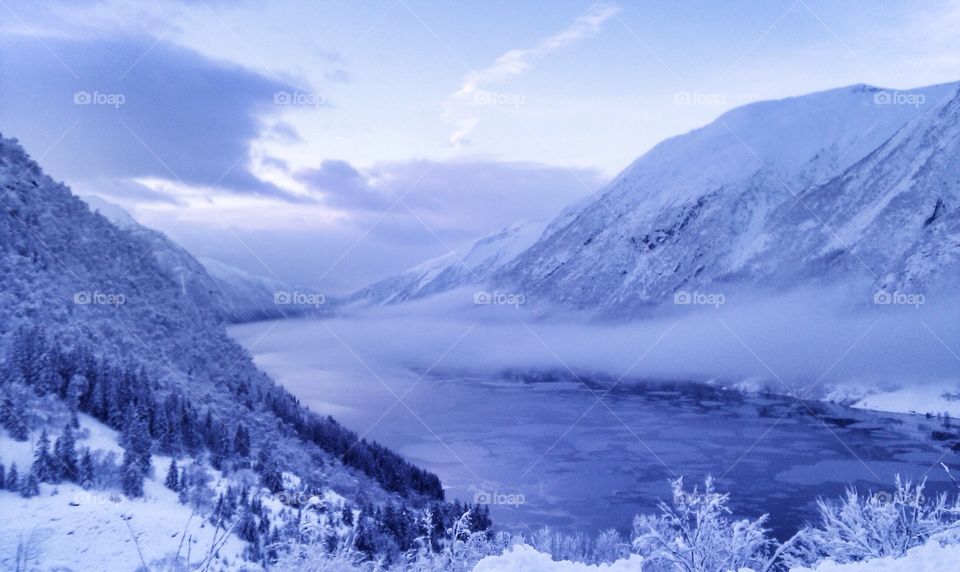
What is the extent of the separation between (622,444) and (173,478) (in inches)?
2708

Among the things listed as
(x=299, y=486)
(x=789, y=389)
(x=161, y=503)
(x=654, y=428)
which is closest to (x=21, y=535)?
(x=161, y=503)

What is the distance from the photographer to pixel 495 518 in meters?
54.8

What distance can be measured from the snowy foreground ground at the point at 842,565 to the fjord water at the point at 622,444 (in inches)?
1085

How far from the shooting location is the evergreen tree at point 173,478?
23402 mm

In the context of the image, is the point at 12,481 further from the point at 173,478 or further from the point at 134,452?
the point at 173,478

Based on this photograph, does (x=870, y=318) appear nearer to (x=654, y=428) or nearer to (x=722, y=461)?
(x=654, y=428)

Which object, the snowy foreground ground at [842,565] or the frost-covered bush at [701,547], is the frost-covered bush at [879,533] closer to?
the frost-covered bush at [701,547]

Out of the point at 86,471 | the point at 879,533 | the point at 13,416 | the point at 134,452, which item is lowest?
the point at 879,533

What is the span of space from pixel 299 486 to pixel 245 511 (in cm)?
803

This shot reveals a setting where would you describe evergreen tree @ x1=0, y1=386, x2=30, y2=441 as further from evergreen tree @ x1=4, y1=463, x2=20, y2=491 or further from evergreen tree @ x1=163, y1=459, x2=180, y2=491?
evergreen tree @ x1=163, y1=459, x2=180, y2=491

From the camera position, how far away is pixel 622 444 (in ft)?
279

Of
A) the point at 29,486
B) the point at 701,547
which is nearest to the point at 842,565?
the point at 701,547

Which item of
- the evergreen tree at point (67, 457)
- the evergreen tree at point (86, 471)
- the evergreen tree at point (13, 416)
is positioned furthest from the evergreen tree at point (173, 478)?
the evergreen tree at point (13, 416)

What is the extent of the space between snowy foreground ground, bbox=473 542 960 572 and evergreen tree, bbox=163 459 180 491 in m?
15.3
